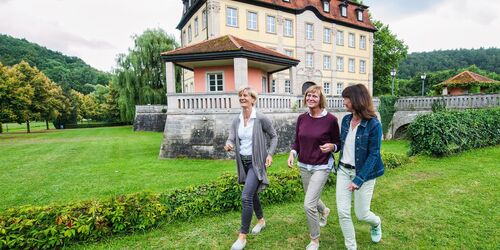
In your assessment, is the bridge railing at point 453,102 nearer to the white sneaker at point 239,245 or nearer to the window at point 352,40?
the window at point 352,40

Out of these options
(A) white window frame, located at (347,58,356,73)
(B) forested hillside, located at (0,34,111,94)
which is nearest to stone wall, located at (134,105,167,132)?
(A) white window frame, located at (347,58,356,73)

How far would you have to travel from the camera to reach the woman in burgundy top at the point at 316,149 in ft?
11.9

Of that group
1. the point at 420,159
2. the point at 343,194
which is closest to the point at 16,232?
the point at 343,194

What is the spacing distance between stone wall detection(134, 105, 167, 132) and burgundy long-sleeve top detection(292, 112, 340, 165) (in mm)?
28169

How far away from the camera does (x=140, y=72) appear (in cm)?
3033

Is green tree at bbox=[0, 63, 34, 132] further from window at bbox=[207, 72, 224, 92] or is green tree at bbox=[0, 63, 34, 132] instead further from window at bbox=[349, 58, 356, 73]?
window at bbox=[349, 58, 356, 73]

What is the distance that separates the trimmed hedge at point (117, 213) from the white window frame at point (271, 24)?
2132 centimetres

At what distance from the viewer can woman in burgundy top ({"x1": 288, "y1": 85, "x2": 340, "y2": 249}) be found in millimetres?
3639

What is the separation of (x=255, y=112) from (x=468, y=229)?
13.2 ft

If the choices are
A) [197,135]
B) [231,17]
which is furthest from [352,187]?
[231,17]

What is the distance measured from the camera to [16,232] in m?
3.83

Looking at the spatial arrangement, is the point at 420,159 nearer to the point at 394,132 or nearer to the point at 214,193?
the point at 214,193

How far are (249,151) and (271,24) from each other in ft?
76.0

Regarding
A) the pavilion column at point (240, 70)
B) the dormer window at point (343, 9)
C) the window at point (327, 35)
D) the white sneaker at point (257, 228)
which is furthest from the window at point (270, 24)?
the white sneaker at point (257, 228)
